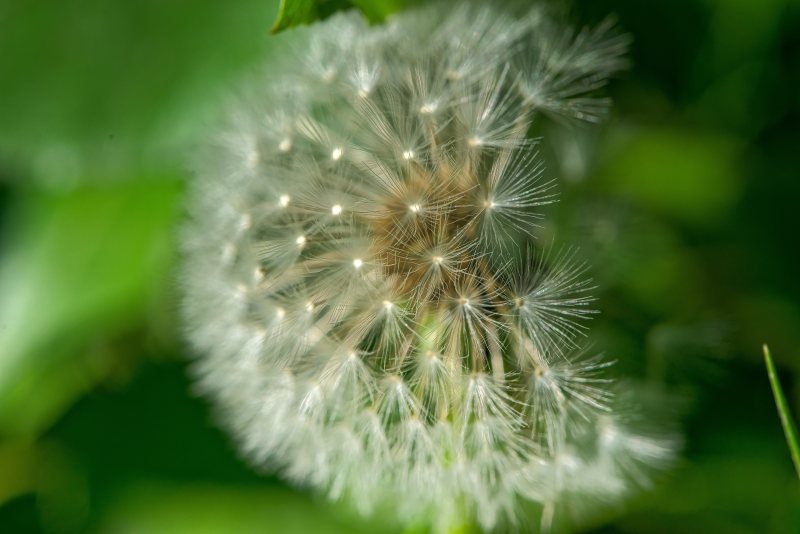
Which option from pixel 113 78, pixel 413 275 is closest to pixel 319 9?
pixel 413 275

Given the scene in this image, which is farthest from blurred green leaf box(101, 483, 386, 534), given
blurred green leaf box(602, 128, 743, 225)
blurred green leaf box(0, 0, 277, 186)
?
blurred green leaf box(602, 128, 743, 225)

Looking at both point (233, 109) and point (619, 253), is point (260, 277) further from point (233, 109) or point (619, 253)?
point (619, 253)

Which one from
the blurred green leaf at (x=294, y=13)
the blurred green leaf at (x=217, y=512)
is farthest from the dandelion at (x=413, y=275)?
the blurred green leaf at (x=217, y=512)

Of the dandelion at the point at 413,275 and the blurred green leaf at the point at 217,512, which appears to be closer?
the dandelion at the point at 413,275

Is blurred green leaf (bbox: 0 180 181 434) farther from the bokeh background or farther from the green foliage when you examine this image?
the green foliage

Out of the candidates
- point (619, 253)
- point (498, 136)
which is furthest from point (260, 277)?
point (619, 253)

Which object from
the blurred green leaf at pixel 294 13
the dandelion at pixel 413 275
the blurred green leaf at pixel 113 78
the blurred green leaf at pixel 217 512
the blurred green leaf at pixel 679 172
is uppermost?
the blurred green leaf at pixel 679 172

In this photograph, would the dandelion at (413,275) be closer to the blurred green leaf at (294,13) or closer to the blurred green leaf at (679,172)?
the blurred green leaf at (294,13)
